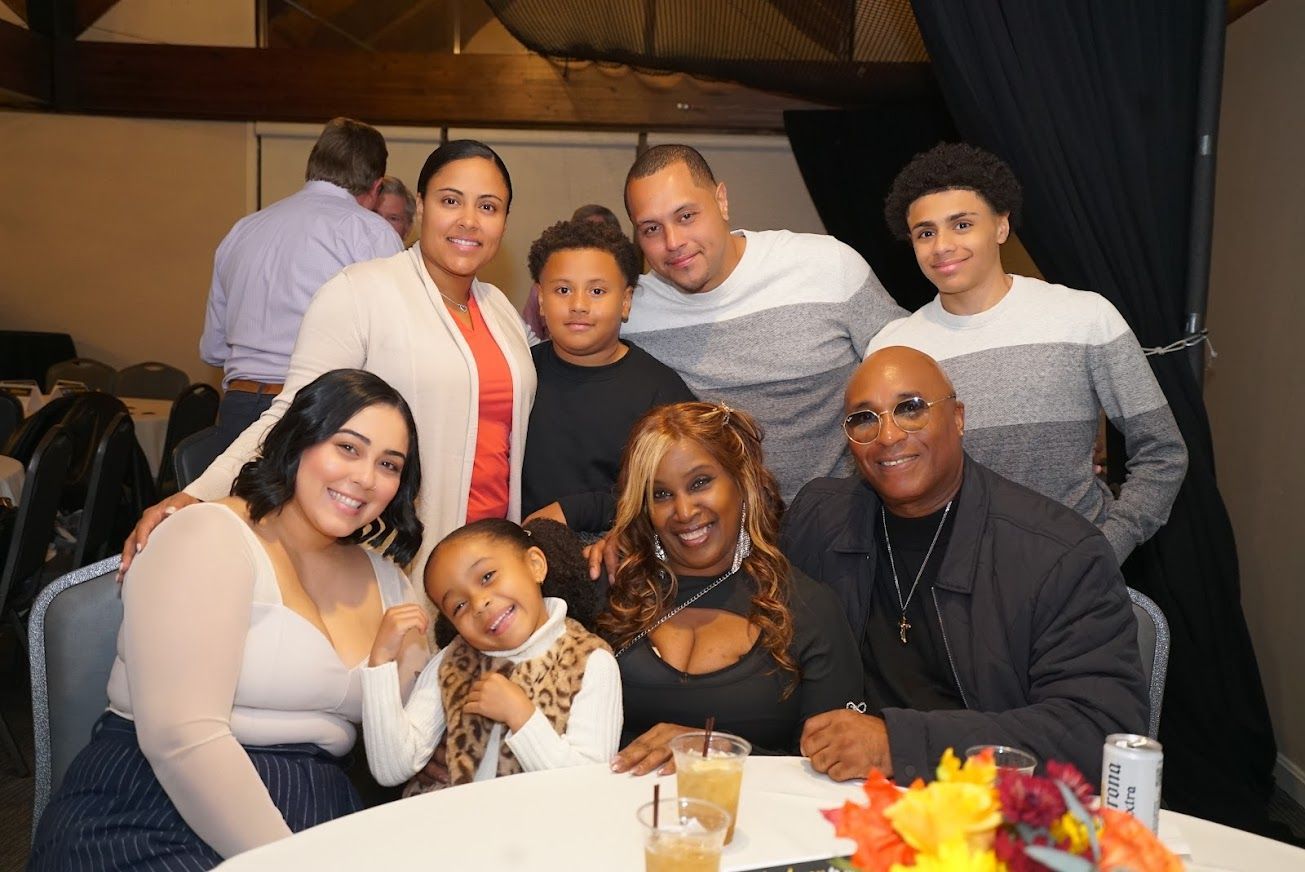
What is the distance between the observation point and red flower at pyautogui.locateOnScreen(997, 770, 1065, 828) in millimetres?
897

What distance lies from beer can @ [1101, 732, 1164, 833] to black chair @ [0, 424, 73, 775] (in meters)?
3.28

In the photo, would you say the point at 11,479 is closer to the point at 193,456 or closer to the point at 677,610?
the point at 193,456

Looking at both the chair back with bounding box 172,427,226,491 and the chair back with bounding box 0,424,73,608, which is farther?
the chair back with bounding box 0,424,73,608

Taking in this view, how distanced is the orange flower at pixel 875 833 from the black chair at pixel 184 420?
5068 mm

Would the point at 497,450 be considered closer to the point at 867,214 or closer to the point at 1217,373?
the point at 1217,373

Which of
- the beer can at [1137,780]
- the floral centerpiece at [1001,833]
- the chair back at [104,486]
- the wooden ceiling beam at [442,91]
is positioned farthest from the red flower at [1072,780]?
the wooden ceiling beam at [442,91]

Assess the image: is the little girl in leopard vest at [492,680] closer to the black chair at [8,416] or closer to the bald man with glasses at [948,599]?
the bald man with glasses at [948,599]

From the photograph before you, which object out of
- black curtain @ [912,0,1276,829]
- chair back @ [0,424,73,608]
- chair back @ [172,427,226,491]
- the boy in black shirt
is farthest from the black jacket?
chair back @ [0,424,73,608]

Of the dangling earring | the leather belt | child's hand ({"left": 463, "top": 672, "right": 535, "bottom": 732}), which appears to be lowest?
child's hand ({"left": 463, "top": 672, "right": 535, "bottom": 732})

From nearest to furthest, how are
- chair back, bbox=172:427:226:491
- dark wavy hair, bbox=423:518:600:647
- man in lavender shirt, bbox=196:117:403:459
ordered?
1. dark wavy hair, bbox=423:518:600:647
2. chair back, bbox=172:427:226:491
3. man in lavender shirt, bbox=196:117:403:459

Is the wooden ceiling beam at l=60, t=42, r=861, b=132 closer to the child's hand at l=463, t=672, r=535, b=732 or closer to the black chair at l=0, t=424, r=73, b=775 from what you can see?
the black chair at l=0, t=424, r=73, b=775

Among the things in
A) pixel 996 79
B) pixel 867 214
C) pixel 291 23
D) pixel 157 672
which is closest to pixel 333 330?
pixel 157 672

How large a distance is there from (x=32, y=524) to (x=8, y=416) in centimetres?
234

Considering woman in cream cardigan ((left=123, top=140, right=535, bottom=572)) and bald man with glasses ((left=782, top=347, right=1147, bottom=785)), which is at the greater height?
woman in cream cardigan ((left=123, top=140, right=535, bottom=572))
